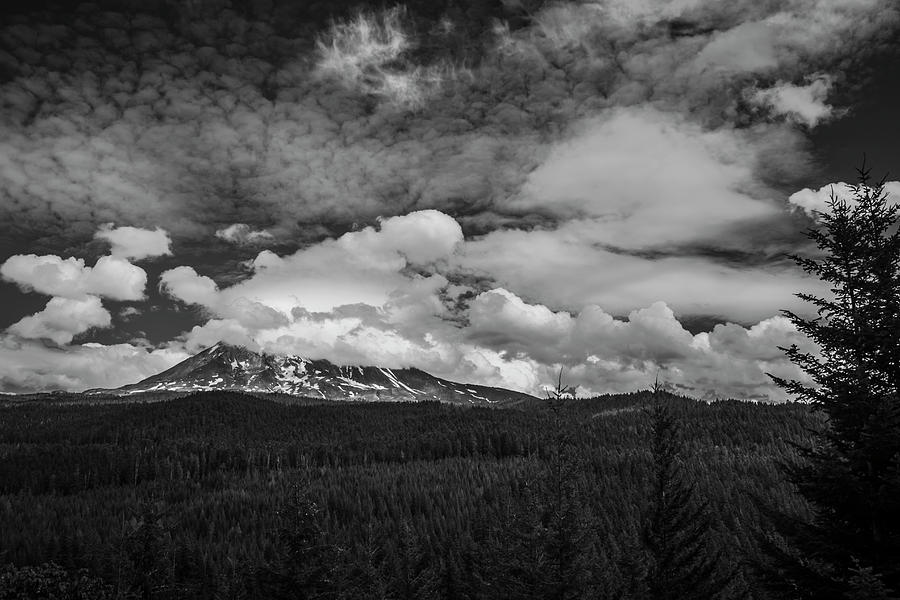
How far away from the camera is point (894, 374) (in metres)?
15.1

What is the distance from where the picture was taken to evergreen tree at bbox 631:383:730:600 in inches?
740

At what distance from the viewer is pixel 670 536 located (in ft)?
64.0

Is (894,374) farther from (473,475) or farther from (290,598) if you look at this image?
(473,475)

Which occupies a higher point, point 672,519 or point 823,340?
point 823,340

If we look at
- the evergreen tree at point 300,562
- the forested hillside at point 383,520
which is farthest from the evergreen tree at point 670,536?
the evergreen tree at point 300,562

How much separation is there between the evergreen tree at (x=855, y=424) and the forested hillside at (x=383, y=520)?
1.67m

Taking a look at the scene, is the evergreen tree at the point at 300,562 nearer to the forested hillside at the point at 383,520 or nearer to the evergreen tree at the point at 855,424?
the forested hillside at the point at 383,520

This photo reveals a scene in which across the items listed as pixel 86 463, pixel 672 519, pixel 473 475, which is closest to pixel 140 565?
pixel 672 519

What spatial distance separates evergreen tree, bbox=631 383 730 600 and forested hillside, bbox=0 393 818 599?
1.41ft

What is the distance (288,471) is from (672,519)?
185 meters

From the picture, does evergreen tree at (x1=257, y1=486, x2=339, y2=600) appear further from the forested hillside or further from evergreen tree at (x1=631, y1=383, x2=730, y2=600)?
evergreen tree at (x1=631, y1=383, x2=730, y2=600)

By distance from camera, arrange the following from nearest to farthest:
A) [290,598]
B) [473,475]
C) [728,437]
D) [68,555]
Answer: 1. [290,598]
2. [68,555]
3. [473,475]
4. [728,437]

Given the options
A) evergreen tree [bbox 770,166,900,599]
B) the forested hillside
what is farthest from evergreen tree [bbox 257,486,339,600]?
evergreen tree [bbox 770,166,900,599]

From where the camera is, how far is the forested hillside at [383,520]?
68.3 ft
